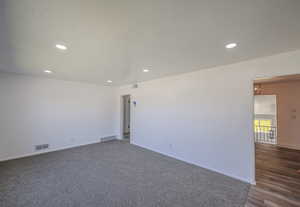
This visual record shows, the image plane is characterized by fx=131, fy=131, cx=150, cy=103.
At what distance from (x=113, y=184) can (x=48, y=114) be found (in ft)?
11.2

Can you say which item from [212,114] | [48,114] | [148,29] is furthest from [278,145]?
[48,114]

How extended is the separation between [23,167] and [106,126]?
2.92 meters

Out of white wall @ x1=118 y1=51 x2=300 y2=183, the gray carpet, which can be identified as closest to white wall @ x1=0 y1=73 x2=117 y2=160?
the gray carpet

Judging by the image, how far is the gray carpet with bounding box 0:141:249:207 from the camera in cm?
206

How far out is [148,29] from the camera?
160cm

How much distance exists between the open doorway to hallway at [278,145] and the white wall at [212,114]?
0.44m

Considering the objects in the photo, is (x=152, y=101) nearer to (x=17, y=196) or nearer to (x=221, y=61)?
(x=221, y=61)

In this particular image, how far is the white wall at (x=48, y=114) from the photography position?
3.70 m

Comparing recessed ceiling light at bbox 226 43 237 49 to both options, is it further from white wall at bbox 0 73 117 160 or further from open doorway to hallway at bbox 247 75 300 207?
white wall at bbox 0 73 117 160

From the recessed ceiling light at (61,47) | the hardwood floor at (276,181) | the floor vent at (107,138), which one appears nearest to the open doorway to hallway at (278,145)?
the hardwood floor at (276,181)

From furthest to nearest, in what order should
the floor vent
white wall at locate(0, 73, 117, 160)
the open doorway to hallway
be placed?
the floor vent < white wall at locate(0, 73, 117, 160) < the open doorway to hallway

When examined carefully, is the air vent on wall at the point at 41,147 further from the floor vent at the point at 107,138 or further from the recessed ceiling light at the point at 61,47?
the recessed ceiling light at the point at 61,47

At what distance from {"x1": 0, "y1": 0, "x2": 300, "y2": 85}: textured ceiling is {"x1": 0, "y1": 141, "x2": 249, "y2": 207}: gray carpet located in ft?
8.03

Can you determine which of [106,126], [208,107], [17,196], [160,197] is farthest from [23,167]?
[208,107]
